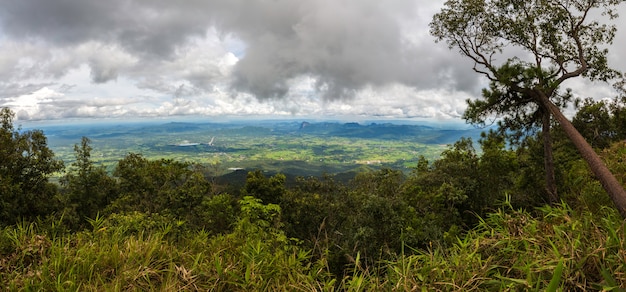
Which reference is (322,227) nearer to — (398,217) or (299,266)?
(299,266)

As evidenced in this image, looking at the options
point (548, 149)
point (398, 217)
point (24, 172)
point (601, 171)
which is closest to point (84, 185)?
point (24, 172)

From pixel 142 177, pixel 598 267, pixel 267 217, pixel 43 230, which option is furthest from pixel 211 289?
pixel 142 177

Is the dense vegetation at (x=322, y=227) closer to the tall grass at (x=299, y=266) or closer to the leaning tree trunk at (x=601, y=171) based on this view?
the tall grass at (x=299, y=266)

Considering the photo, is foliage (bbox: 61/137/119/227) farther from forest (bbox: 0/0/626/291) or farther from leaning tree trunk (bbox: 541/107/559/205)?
leaning tree trunk (bbox: 541/107/559/205)

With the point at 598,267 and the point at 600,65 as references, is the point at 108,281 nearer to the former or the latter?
the point at 598,267

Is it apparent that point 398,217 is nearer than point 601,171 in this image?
No

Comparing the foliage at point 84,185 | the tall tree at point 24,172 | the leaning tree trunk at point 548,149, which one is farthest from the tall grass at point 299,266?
the foliage at point 84,185
